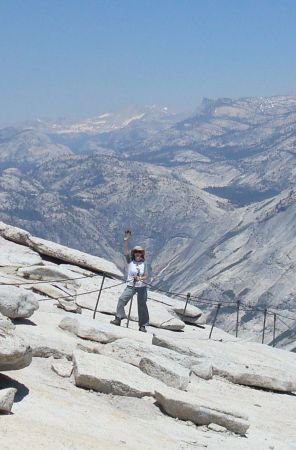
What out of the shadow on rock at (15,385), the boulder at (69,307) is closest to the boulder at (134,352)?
the shadow on rock at (15,385)

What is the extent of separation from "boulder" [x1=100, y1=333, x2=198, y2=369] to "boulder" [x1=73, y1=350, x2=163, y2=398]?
1.41m

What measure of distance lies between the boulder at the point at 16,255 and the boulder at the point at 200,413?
1380 cm

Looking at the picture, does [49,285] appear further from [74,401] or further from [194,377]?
[74,401]

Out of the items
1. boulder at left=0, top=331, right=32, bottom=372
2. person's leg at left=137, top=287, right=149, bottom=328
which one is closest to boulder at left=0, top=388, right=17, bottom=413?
boulder at left=0, top=331, right=32, bottom=372

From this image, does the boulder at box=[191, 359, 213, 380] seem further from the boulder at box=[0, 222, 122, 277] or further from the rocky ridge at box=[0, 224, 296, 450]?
the boulder at box=[0, 222, 122, 277]

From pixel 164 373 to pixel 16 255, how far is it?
13640 mm

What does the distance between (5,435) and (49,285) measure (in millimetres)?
14471

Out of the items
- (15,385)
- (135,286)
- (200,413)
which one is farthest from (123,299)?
(15,385)

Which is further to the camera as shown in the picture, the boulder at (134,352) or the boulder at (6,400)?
the boulder at (134,352)

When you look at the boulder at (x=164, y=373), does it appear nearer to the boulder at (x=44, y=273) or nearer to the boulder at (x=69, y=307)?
the boulder at (x=69, y=307)

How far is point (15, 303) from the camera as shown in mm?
15906

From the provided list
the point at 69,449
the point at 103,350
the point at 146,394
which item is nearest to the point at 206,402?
the point at 146,394

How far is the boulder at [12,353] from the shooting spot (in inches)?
429

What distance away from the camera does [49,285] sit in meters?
23.5
